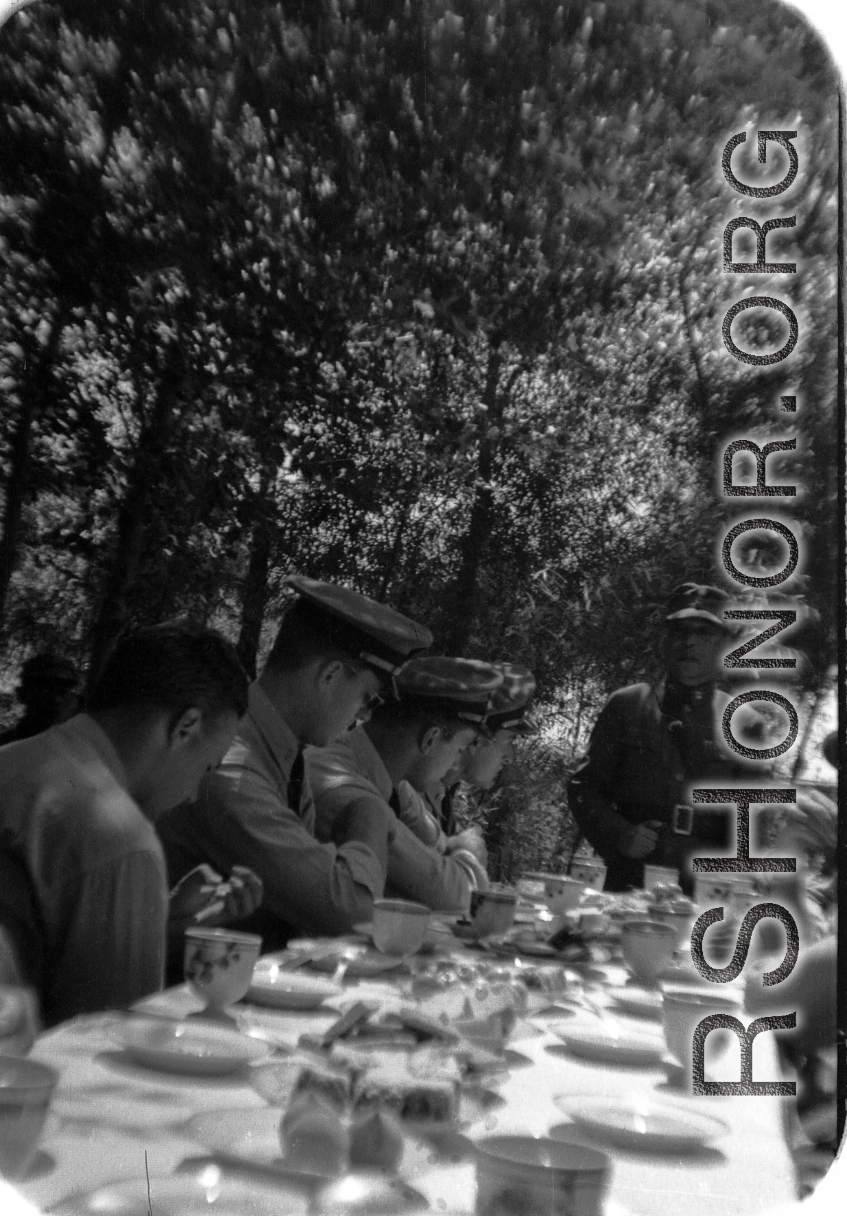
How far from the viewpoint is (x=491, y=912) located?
2.24 meters

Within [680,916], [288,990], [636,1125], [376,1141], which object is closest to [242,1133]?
[376,1141]

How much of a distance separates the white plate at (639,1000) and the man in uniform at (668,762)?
0.20 meters

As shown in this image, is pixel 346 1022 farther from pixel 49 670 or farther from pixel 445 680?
pixel 49 670

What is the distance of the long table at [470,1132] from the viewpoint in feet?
5.24

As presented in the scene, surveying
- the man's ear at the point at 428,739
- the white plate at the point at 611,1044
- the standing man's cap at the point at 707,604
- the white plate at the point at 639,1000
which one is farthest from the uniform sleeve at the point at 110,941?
the standing man's cap at the point at 707,604

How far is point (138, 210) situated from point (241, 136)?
26cm

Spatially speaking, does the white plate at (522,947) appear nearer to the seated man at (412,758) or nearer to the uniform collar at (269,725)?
the seated man at (412,758)

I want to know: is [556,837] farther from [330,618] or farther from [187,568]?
[187,568]

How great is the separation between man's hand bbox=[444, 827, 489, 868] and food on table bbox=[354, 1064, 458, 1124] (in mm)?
608

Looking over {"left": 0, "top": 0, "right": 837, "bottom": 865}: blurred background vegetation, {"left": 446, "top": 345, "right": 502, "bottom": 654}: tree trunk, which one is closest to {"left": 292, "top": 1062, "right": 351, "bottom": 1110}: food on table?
{"left": 0, "top": 0, "right": 837, "bottom": 865}: blurred background vegetation

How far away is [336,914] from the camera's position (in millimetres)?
2199

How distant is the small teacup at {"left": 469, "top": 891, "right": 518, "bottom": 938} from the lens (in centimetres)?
223

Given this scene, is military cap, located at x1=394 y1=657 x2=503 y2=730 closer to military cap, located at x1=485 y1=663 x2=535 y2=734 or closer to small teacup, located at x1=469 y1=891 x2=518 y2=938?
military cap, located at x1=485 y1=663 x2=535 y2=734

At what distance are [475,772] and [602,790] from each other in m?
0.26
